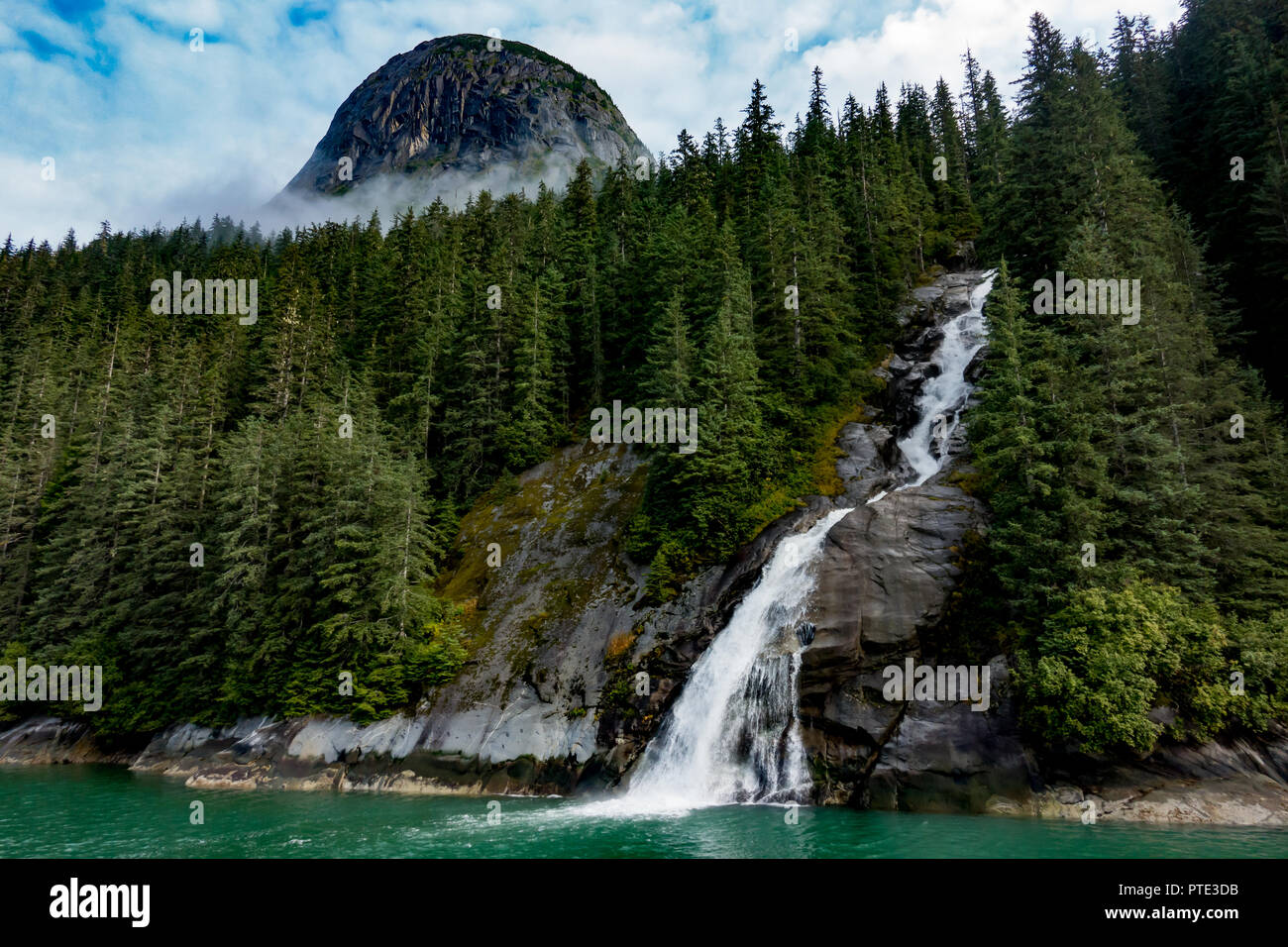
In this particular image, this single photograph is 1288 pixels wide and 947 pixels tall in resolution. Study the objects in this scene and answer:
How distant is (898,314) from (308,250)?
63758 millimetres

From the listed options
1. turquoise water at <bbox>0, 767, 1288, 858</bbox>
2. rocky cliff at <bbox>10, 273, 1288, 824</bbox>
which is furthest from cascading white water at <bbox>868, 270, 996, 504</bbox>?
turquoise water at <bbox>0, 767, 1288, 858</bbox>

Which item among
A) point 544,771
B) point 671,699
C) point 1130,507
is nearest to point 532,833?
point 544,771

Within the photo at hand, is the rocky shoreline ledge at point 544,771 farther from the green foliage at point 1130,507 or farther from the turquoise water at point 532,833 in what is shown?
the green foliage at point 1130,507

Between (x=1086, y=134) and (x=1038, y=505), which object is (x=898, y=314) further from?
(x=1038, y=505)

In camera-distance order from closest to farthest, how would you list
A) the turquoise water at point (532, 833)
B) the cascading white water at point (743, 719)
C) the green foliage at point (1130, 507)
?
the turquoise water at point (532, 833) < the green foliage at point (1130, 507) < the cascading white water at point (743, 719)

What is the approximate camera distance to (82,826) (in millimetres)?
20953

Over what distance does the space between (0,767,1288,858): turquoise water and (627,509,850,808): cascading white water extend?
1.43 m

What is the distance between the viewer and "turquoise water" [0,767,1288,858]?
1599 cm

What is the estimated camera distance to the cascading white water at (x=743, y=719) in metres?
22.4

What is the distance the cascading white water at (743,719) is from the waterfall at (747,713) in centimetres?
3

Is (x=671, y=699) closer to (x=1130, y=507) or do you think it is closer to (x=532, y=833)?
(x=532, y=833)

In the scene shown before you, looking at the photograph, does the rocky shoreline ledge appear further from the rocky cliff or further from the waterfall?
the waterfall

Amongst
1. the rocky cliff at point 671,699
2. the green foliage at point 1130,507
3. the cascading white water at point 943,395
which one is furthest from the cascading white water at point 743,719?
the cascading white water at point 943,395

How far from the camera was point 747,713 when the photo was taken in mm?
23688
